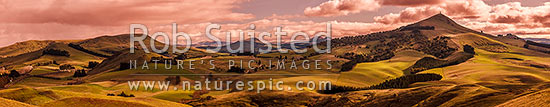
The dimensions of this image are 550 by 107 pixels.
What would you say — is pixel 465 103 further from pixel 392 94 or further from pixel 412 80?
pixel 412 80

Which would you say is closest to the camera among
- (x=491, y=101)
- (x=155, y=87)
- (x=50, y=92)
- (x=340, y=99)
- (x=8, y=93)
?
(x=491, y=101)

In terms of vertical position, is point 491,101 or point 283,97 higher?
point 491,101

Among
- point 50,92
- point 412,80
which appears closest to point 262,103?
point 50,92

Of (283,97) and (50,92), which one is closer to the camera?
(50,92)

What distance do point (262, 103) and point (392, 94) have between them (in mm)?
46578

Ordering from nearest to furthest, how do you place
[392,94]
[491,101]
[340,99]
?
[491,101] → [392,94] → [340,99]

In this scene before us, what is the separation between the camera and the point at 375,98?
4673 inches

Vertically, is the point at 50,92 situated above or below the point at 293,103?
above

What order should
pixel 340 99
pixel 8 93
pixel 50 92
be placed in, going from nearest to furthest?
pixel 8 93, pixel 50 92, pixel 340 99

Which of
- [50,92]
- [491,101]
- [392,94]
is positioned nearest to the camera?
[491,101]

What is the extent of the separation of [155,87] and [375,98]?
121 metres

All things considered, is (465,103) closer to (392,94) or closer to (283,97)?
(392,94)

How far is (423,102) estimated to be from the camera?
96.3 m

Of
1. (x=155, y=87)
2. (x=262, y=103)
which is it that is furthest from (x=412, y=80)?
(x=155, y=87)
